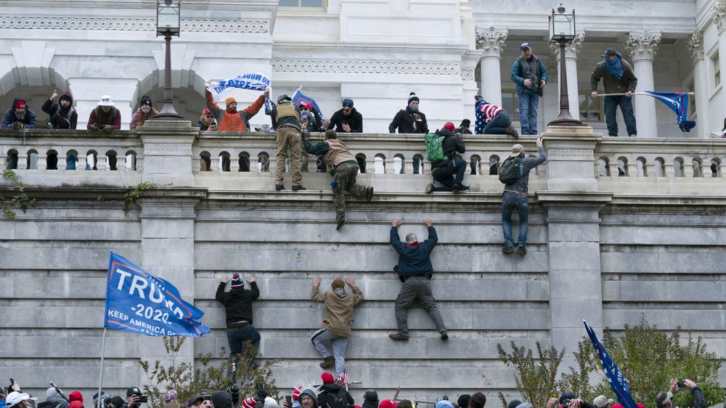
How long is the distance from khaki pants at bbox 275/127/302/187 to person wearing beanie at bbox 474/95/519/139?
414 centimetres

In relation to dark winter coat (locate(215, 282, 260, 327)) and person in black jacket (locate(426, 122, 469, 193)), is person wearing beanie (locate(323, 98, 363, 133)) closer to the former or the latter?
person in black jacket (locate(426, 122, 469, 193))

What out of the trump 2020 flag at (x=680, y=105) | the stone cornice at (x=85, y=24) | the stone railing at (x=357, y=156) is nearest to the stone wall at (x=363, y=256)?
the stone railing at (x=357, y=156)

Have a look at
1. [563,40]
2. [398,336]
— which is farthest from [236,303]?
[563,40]

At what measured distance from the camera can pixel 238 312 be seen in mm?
34938

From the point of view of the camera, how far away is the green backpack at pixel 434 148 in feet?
Answer: 119

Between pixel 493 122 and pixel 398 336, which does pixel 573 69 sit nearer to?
pixel 493 122

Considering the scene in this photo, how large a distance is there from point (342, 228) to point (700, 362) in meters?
7.41

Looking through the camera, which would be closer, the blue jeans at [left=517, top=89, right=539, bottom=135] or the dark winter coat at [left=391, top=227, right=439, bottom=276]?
the dark winter coat at [left=391, top=227, right=439, bottom=276]

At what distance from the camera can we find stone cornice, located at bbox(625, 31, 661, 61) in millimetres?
65750

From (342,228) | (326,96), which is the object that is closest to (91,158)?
(342,228)

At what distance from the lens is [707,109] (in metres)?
65.1

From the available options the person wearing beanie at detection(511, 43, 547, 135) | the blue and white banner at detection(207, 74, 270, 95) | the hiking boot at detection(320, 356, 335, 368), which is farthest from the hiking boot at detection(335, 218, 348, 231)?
the blue and white banner at detection(207, 74, 270, 95)

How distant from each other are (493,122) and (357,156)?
3.01 m

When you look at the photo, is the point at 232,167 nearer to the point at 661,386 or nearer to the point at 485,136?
the point at 485,136
